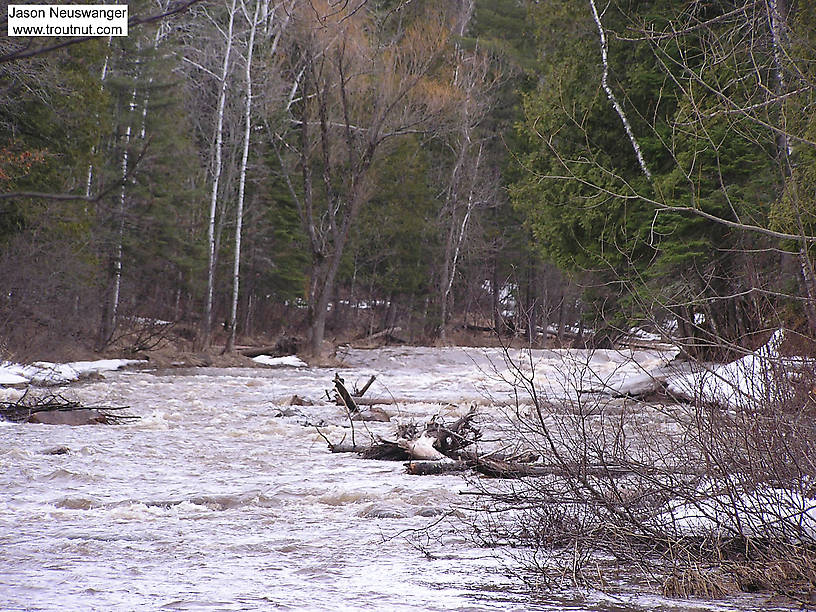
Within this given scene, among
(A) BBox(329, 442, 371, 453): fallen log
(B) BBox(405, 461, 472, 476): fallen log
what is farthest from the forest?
(A) BBox(329, 442, 371, 453): fallen log

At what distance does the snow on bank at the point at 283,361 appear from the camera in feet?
77.0

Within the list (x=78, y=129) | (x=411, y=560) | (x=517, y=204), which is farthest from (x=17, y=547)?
(x=517, y=204)

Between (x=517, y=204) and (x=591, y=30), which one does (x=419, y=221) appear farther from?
(x=591, y=30)

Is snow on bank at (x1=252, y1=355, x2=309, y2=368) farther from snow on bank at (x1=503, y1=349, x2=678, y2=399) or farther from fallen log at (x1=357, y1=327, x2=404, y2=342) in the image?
fallen log at (x1=357, y1=327, x2=404, y2=342)

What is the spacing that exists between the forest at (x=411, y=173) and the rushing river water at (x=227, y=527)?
1.58 metres

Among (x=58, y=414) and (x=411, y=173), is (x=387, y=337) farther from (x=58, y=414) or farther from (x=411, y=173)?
(x=58, y=414)

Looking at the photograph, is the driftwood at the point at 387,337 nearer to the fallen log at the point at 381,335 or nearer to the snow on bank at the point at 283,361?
the fallen log at the point at 381,335

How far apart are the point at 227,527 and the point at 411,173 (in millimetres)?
33013

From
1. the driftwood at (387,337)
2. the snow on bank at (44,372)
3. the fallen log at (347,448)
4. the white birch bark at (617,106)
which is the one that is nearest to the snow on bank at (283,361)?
the snow on bank at (44,372)

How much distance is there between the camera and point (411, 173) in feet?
124

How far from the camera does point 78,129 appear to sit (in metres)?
19.5

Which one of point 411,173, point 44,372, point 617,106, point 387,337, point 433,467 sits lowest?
point 44,372

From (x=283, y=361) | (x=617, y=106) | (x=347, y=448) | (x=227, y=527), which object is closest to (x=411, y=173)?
(x=283, y=361)

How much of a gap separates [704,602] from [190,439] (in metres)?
6.88
